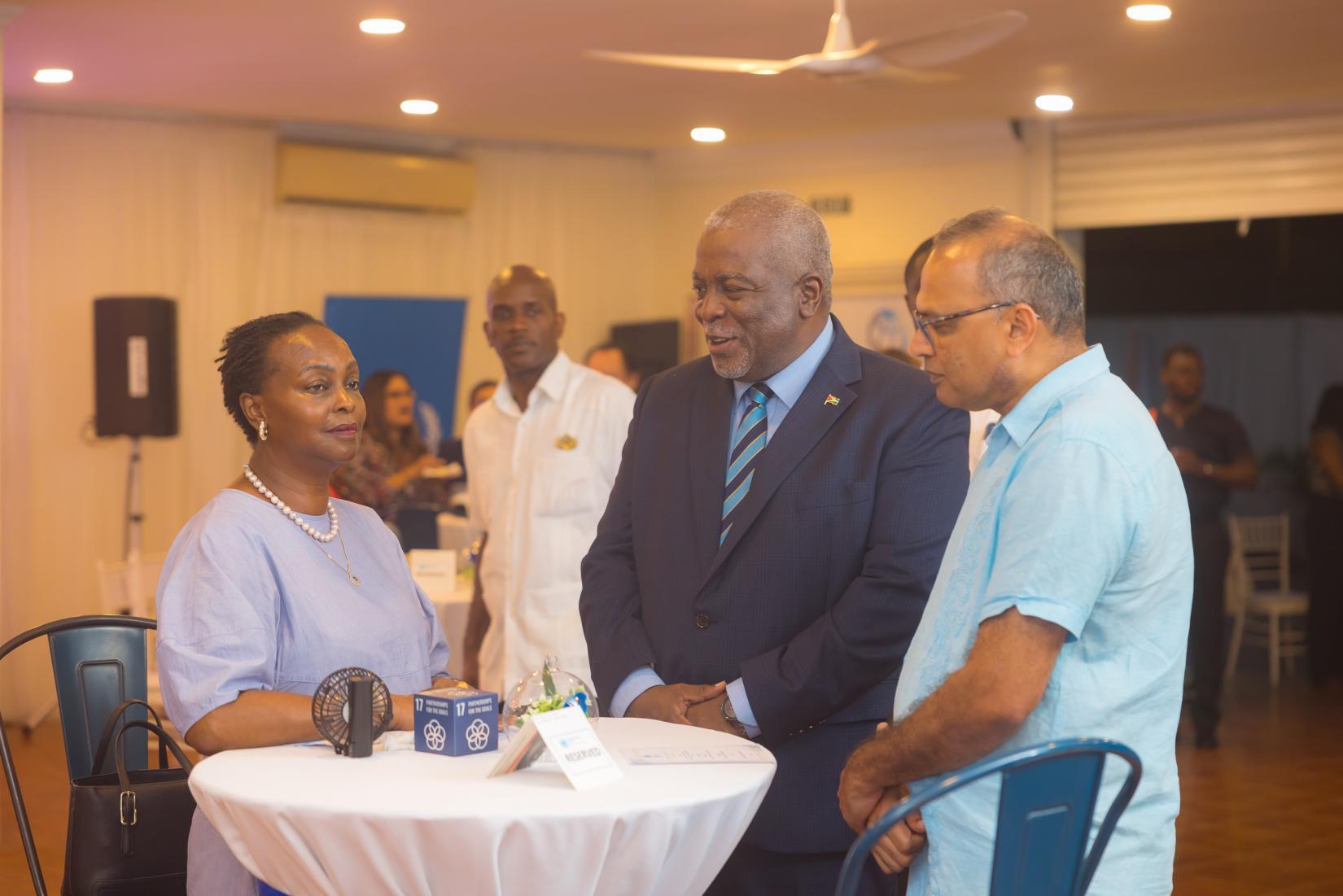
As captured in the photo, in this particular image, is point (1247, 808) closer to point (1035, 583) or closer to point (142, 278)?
point (1035, 583)

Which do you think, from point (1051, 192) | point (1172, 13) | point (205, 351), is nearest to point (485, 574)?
point (1172, 13)

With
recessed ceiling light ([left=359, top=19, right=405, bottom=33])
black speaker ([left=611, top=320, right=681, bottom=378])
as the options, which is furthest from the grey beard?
black speaker ([left=611, top=320, right=681, bottom=378])

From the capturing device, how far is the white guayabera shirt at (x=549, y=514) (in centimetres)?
445

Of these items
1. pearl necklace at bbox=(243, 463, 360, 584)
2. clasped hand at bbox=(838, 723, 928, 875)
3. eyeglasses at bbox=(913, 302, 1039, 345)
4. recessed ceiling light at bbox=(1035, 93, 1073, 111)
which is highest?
recessed ceiling light at bbox=(1035, 93, 1073, 111)

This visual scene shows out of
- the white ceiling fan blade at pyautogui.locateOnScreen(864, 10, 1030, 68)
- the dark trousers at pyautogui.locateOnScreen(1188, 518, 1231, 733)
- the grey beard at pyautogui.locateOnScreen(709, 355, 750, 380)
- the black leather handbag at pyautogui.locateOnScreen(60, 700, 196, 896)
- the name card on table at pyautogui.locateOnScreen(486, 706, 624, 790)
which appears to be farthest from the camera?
the dark trousers at pyautogui.locateOnScreen(1188, 518, 1231, 733)

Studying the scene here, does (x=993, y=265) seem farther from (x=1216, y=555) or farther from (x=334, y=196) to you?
(x=334, y=196)

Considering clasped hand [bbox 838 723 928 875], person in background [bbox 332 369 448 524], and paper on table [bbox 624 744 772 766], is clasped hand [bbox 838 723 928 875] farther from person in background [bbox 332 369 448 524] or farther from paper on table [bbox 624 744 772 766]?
person in background [bbox 332 369 448 524]

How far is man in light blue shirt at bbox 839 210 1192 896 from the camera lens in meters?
2.04

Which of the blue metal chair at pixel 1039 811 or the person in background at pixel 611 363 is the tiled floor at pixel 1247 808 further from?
the person in background at pixel 611 363

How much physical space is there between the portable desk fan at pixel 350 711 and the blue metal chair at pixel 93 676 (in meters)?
0.81

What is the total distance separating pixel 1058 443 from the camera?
6.80 feet

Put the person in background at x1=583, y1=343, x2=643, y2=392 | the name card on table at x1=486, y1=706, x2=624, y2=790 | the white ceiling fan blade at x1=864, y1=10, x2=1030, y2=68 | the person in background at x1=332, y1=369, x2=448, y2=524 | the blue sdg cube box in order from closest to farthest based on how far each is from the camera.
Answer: the name card on table at x1=486, y1=706, x2=624, y2=790
the blue sdg cube box
the white ceiling fan blade at x1=864, y1=10, x2=1030, y2=68
the person in background at x1=332, y1=369, x2=448, y2=524
the person in background at x1=583, y1=343, x2=643, y2=392

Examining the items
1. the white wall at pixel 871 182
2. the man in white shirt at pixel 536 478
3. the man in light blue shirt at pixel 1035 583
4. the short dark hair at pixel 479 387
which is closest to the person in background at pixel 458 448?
the short dark hair at pixel 479 387

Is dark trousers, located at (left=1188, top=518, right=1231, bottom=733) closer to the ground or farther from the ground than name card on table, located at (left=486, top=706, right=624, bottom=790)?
closer to the ground
